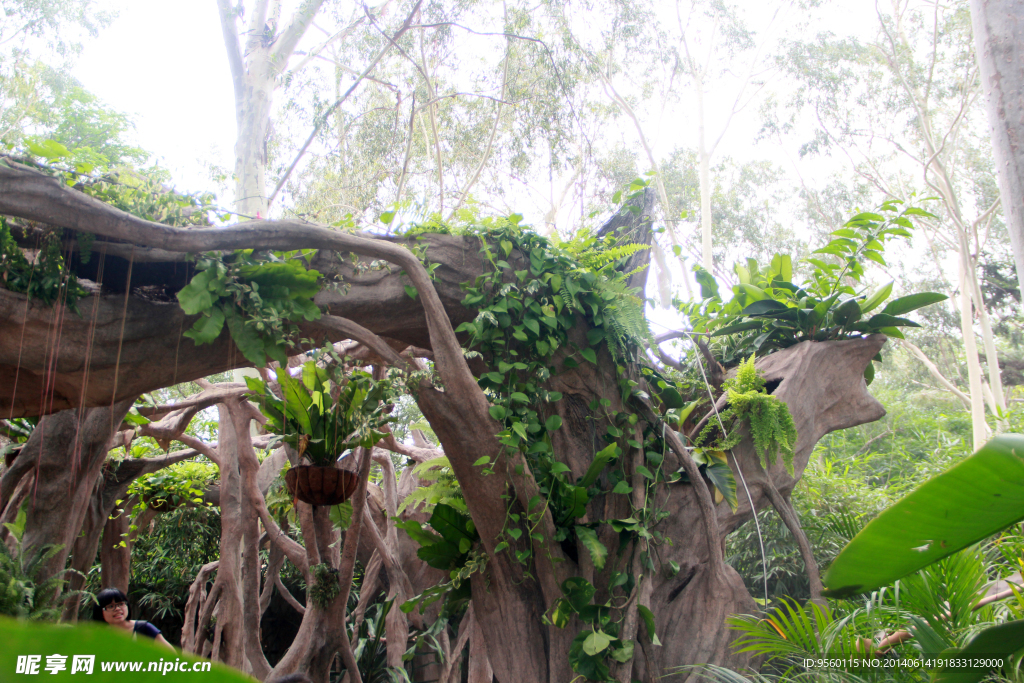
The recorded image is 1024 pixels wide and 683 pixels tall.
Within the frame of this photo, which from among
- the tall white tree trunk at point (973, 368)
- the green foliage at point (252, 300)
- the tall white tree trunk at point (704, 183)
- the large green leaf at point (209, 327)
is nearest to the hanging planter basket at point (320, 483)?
the green foliage at point (252, 300)

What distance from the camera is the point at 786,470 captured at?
3871mm

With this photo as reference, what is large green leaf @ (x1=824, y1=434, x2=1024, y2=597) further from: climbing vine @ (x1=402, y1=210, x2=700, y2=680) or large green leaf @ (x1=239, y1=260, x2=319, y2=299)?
large green leaf @ (x1=239, y1=260, x2=319, y2=299)

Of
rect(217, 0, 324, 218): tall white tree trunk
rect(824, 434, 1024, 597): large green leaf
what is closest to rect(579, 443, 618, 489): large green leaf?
rect(824, 434, 1024, 597): large green leaf

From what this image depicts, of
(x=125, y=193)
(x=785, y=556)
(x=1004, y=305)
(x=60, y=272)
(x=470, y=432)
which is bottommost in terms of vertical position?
(x=785, y=556)

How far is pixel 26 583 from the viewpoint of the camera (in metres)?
3.24

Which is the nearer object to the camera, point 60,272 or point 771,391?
point 60,272

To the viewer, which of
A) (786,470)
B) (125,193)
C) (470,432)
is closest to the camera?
(125,193)

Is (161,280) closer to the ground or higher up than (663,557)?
higher up

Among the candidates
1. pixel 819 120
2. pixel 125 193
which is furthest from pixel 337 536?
pixel 819 120

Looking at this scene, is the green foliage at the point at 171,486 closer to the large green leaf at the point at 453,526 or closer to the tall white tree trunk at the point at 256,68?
the large green leaf at the point at 453,526

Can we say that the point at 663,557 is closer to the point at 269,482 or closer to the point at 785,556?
the point at 785,556

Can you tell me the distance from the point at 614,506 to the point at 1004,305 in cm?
1265

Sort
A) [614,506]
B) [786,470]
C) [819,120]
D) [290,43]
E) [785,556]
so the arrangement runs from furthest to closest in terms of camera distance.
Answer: [819,120]
[290,43]
[785,556]
[786,470]
[614,506]

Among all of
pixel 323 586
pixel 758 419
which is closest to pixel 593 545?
pixel 758 419
